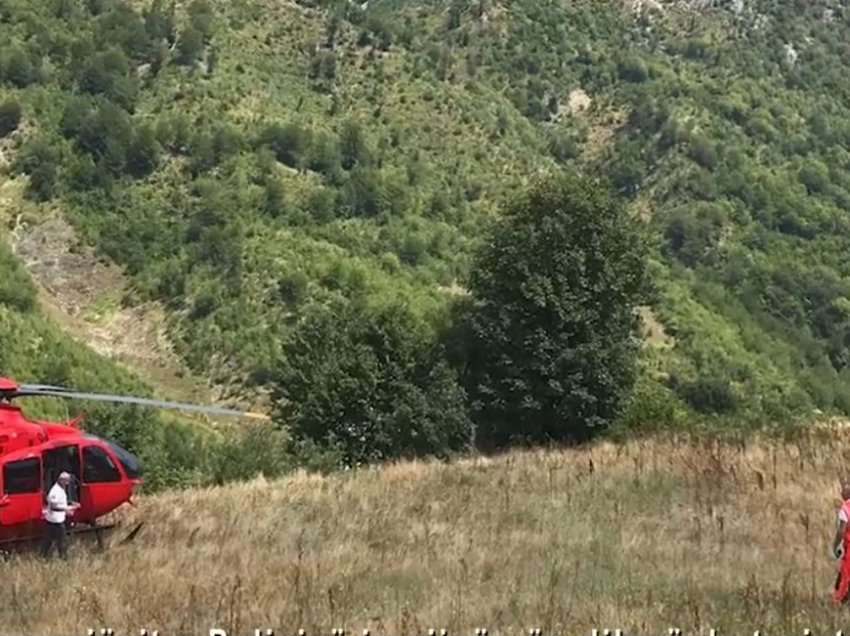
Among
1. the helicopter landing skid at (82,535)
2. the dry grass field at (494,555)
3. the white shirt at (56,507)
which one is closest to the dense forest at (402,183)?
the dry grass field at (494,555)

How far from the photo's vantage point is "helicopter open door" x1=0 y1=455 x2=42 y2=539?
44.6 ft

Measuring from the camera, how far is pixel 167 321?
68125 mm

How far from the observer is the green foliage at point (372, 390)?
3459cm

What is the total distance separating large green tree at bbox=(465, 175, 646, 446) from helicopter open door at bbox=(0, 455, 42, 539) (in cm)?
2258

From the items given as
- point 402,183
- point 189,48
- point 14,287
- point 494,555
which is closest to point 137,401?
point 494,555

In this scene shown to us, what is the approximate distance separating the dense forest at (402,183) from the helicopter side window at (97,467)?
1998 centimetres

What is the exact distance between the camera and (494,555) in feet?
39.1

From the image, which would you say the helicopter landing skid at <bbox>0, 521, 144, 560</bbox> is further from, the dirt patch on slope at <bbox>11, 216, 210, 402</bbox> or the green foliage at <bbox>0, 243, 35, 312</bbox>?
the green foliage at <bbox>0, 243, 35, 312</bbox>

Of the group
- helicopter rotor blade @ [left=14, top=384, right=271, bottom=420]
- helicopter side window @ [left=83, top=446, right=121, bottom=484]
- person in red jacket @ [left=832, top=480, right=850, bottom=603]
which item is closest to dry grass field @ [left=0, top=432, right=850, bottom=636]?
person in red jacket @ [left=832, top=480, right=850, bottom=603]

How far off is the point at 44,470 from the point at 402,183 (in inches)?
3075

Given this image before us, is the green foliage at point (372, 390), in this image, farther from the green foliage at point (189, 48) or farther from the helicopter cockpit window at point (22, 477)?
the green foliage at point (189, 48)

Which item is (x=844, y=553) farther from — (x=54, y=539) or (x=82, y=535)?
(x=82, y=535)

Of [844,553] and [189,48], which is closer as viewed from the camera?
[844,553]

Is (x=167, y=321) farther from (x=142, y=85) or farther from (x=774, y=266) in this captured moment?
(x=774, y=266)
